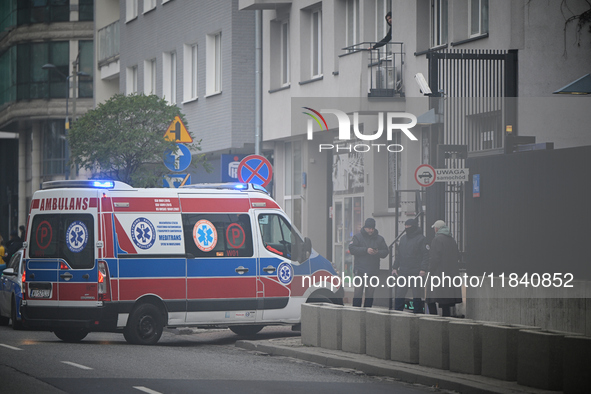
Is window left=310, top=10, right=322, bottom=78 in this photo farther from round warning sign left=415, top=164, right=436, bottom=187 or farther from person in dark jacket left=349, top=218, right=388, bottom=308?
round warning sign left=415, top=164, right=436, bottom=187

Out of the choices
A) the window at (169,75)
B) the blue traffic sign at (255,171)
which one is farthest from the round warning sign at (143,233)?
the window at (169,75)

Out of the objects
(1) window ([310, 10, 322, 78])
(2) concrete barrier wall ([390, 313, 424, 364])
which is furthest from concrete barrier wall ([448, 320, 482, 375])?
(1) window ([310, 10, 322, 78])

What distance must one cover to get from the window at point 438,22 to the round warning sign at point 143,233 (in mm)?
8200

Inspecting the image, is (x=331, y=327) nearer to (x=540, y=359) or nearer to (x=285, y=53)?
(x=540, y=359)

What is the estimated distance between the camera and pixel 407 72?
22.5m

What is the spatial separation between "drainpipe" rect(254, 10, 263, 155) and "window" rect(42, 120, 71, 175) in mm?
26581

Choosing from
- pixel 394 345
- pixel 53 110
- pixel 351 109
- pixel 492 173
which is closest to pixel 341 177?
pixel 351 109

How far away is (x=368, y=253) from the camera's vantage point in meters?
19.3

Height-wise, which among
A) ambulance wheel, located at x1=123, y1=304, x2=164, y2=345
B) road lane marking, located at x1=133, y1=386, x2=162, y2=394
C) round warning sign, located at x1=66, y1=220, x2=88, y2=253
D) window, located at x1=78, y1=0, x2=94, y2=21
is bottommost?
road lane marking, located at x1=133, y1=386, x2=162, y2=394

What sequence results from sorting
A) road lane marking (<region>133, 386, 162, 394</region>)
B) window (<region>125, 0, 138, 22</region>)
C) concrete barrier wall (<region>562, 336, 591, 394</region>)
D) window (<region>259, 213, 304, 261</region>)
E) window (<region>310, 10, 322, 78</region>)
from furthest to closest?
window (<region>125, 0, 138, 22</region>) → window (<region>310, 10, 322, 78</region>) → window (<region>259, 213, 304, 261</region>) → road lane marking (<region>133, 386, 162, 394</region>) → concrete barrier wall (<region>562, 336, 591, 394</region>)

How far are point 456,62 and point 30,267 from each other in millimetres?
7731

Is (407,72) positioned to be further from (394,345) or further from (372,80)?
(394,345)

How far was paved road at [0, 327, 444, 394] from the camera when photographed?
11320 mm

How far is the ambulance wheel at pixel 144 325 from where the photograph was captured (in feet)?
52.5
